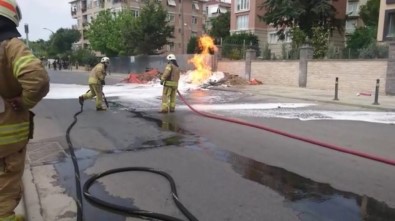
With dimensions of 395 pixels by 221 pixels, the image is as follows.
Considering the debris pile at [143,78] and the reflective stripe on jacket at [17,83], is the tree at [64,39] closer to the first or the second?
the debris pile at [143,78]

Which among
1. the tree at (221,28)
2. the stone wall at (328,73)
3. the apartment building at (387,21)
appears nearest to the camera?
the stone wall at (328,73)

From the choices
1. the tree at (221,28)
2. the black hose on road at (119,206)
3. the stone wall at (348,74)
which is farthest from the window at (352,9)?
the black hose on road at (119,206)

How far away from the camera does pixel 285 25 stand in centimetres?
3588

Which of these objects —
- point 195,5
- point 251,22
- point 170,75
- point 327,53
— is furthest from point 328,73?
point 195,5

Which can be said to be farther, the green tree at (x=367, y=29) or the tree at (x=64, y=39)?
the tree at (x=64, y=39)

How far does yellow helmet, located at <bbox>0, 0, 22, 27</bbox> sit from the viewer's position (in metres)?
2.83

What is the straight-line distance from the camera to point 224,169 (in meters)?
5.73

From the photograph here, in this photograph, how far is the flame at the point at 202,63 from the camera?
1074 inches

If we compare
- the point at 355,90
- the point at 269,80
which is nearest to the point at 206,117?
the point at 355,90

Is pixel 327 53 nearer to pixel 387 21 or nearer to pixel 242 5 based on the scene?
pixel 387 21

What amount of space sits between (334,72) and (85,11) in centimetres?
6841

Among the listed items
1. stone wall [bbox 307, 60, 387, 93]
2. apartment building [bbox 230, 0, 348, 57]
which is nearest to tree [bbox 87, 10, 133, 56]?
apartment building [bbox 230, 0, 348, 57]

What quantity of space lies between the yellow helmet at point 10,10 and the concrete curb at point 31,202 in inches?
75.2

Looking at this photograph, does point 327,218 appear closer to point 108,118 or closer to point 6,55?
point 6,55
